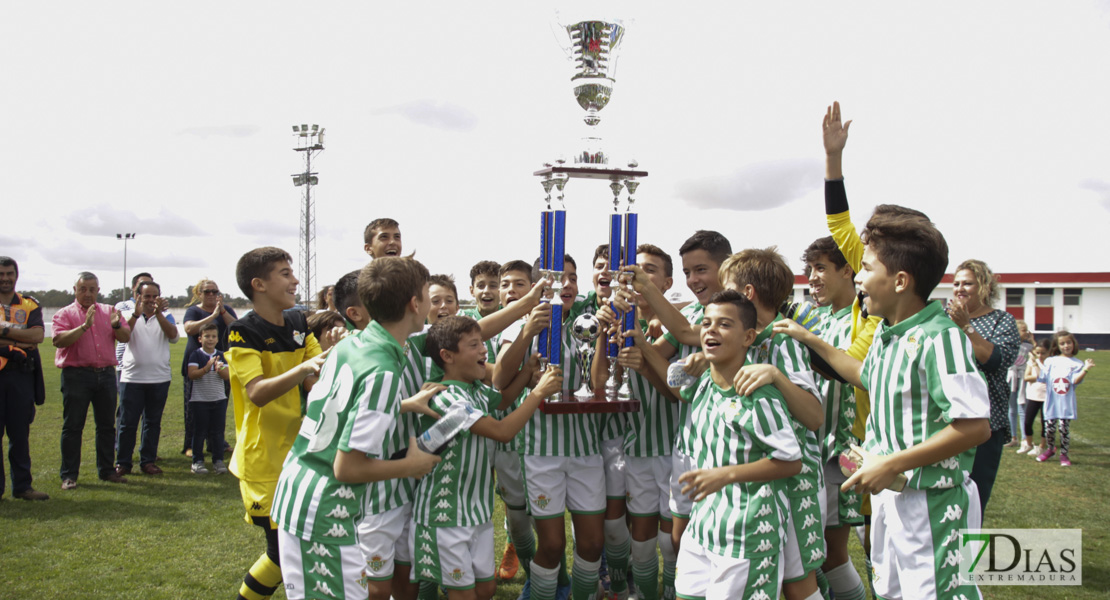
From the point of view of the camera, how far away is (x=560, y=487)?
13.4 feet

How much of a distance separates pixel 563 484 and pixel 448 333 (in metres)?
1.23

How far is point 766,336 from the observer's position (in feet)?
11.1

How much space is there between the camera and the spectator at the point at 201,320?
8.57 m

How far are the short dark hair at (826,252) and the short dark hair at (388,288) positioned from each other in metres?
2.35

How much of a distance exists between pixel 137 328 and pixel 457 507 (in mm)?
6621

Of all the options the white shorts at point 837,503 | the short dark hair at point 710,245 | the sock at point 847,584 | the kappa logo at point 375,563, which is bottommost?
the sock at point 847,584

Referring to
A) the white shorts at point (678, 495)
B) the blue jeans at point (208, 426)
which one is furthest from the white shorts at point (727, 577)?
the blue jeans at point (208, 426)

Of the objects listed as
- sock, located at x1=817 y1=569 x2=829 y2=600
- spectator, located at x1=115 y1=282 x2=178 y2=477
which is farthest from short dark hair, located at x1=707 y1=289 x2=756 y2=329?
spectator, located at x1=115 y1=282 x2=178 y2=477

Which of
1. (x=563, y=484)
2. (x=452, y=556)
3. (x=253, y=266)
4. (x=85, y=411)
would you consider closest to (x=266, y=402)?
(x=253, y=266)

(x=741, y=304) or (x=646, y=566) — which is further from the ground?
(x=741, y=304)

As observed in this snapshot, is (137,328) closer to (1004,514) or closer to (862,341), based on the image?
(862,341)

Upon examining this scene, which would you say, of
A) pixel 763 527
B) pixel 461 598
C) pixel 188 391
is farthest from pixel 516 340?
pixel 188 391

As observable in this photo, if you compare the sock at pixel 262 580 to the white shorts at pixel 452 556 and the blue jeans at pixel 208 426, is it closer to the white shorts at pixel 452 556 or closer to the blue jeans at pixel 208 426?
the white shorts at pixel 452 556

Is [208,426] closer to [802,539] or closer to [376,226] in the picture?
[376,226]
